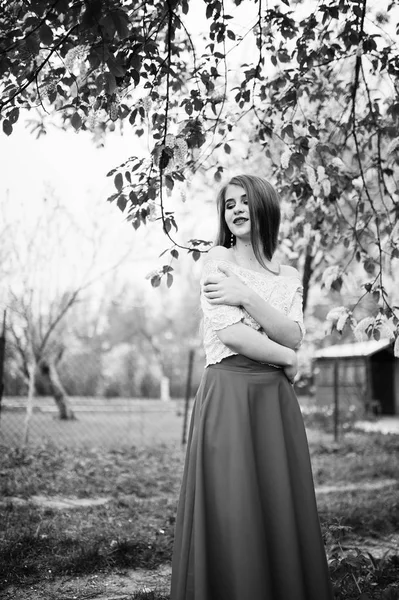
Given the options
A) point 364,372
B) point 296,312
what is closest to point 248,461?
point 296,312

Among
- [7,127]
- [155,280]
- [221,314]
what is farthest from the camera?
[155,280]

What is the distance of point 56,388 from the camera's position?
12.9m

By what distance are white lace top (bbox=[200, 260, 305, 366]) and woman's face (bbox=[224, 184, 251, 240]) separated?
18 centimetres

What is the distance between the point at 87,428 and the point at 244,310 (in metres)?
10.4

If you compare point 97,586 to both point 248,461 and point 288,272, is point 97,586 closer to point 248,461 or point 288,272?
point 248,461

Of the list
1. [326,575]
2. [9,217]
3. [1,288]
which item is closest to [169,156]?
[326,575]

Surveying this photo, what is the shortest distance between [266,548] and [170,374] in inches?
1258

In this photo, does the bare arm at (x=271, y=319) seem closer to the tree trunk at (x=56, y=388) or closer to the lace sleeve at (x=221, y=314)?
the lace sleeve at (x=221, y=314)

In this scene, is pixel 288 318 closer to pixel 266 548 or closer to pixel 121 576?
pixel 266 548

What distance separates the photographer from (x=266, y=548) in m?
2.19

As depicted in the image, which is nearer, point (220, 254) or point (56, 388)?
point (220, 254)

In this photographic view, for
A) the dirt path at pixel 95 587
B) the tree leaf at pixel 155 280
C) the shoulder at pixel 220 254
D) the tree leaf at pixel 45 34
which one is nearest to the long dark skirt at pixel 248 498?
the shoulder at pixel 220 254

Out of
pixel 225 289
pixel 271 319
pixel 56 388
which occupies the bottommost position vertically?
pixel 56 388

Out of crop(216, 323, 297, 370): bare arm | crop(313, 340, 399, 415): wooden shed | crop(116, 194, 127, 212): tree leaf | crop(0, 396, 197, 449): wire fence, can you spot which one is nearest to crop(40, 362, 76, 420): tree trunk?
crop(0, 396, 197, 449): wire fence
